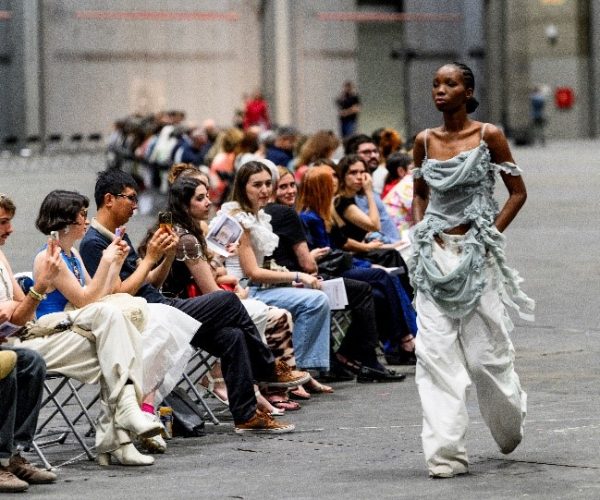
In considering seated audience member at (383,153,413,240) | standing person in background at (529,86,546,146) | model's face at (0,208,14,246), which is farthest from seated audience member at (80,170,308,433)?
standing person in background at (529,86,546,146)

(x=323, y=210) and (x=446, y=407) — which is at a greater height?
(x=323, y=210)

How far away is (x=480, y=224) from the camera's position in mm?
6328

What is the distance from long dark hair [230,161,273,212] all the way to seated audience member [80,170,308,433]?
1113 millimetres

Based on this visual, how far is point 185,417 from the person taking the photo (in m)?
7.36

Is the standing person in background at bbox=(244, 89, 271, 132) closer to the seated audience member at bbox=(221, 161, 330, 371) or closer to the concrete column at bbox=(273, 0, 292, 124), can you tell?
the concrete column at bbox=(273, 0, 292, 124)

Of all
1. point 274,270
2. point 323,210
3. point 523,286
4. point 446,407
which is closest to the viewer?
point 446,407

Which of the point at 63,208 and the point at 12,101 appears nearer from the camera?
the point at 63,208

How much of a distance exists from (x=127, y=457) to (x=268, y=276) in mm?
2266

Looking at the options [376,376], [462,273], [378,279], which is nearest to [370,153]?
[378,279]

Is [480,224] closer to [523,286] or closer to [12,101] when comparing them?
[523,286]

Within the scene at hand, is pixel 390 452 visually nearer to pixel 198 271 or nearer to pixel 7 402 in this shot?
pixel 198 271

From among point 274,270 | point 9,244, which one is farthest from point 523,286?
point 9,244

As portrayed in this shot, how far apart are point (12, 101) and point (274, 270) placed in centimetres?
3038

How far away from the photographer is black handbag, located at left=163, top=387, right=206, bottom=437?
7.32 meters
